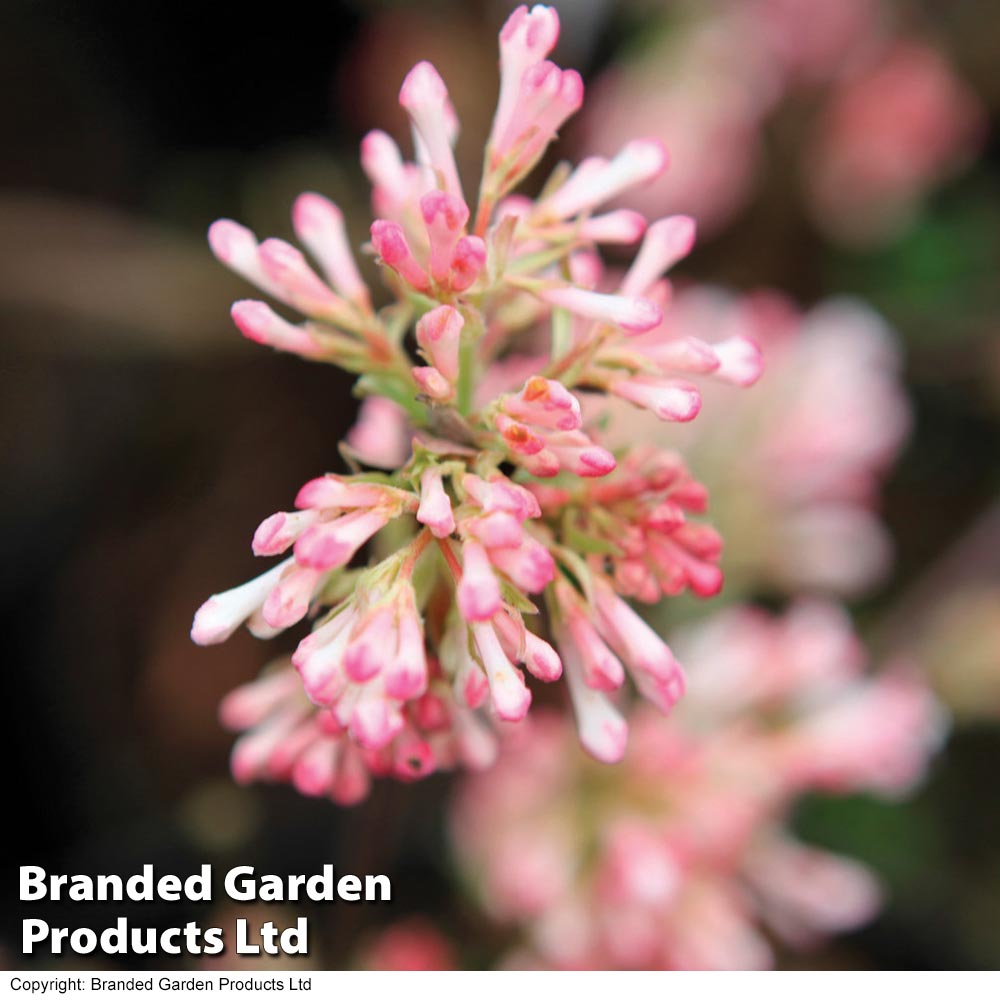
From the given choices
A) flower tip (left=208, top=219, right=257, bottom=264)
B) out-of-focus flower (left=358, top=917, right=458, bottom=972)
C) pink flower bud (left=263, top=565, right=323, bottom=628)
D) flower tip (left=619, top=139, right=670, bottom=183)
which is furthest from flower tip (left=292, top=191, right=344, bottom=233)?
out-of-focus flower (left=358, top=917, right=458, bottom=972)

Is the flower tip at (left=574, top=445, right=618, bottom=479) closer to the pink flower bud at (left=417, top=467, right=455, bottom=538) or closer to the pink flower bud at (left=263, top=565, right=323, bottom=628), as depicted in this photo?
the pink flower bud at (left=417, top=467, right=455, bottom=538)

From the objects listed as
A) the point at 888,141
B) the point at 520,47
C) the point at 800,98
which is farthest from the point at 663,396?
the point at 800,98

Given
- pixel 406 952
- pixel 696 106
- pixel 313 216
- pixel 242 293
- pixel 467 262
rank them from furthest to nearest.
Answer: pixel 242 293, pixel 696 106, pixel 406 952, pixel 313 216, pixel 467 262

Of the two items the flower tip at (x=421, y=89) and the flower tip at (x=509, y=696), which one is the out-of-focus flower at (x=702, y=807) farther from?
the flower tip at (x=421, y=89)

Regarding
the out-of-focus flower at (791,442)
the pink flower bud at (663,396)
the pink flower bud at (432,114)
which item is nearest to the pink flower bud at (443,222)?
the pink flower bud at (432,114)

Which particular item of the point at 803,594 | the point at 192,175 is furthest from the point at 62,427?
the point at 803,594

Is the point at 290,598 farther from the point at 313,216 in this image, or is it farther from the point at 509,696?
the point at 313,216

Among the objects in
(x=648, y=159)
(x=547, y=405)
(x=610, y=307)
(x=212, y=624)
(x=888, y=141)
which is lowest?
(x=212, y=624)
